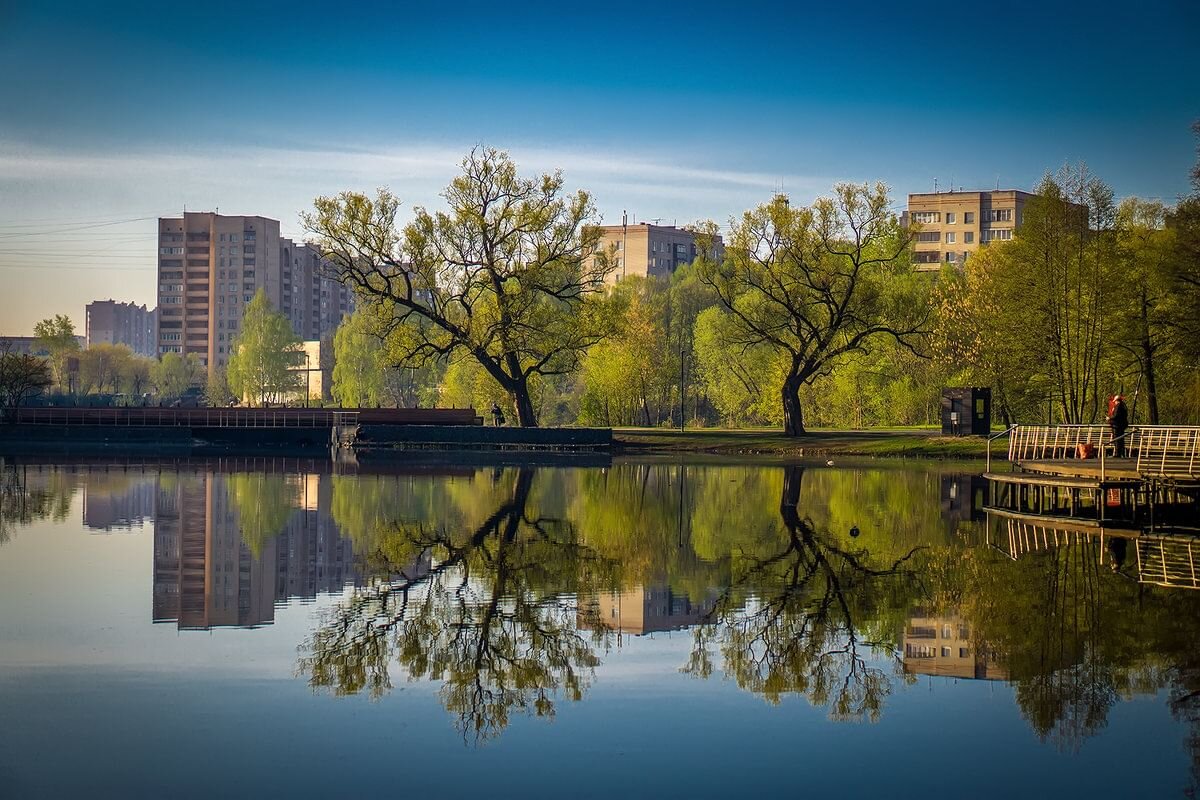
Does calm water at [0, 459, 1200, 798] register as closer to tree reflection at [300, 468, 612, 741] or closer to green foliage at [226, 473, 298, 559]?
tree reflection at [300, 468, 612, 741]

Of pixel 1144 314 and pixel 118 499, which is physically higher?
pixel 1144 314

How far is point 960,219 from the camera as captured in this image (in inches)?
6934

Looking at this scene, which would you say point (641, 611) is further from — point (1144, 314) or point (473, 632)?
point (1144, 314)

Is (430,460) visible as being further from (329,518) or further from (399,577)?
(399,577)

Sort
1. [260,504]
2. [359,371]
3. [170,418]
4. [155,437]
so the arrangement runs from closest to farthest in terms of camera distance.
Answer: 1. [260,504]
2. [155,437]
3. [170,418]
4. [359,371]

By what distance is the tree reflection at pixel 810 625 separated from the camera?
12406 millimetres

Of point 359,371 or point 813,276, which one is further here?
point 359,371

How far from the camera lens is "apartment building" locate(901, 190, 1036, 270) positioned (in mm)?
174750

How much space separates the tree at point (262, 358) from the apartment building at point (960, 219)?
78096 millimetres

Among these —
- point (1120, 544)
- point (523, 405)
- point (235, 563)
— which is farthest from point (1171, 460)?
point (523, 405)

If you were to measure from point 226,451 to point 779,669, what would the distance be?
55.9m

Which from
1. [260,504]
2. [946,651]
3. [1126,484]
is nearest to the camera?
[946,651]

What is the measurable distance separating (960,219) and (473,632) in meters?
170

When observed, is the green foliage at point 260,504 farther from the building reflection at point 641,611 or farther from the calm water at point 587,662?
the building reflection at point 641,611
